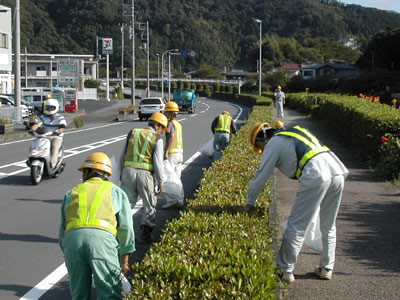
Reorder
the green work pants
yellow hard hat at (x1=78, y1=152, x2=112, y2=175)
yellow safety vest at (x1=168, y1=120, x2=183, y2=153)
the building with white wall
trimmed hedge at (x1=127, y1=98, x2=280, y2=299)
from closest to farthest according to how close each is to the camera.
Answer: trimmed hedge at (x1=127, y1=98, x2=280, y2=299), the green work pants, yellow hard hat at (x1=78, y1=152, x2=112, y2=175), yellow safety vest at (x1=168, y1=120, x2=183, y2=153), the building with white wall

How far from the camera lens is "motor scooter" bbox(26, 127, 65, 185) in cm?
1194

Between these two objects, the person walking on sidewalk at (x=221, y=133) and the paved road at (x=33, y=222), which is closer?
the paved road at (x=33, y=222)

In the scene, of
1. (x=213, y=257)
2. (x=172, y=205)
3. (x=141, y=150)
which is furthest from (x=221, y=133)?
(x=213, y=257)

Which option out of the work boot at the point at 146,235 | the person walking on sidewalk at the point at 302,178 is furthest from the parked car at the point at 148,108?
the person walking on sidewalk at the point at 302,178

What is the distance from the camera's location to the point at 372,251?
23.0ft

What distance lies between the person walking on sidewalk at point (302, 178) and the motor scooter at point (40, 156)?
7309 millimetres

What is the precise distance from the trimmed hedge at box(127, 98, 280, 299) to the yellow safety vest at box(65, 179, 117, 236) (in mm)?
426

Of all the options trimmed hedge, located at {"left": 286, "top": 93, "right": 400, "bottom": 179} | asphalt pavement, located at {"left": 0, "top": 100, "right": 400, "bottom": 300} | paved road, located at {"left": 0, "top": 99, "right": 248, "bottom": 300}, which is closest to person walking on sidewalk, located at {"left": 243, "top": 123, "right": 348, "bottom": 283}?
asphalt pavement, located at {"left": 0, "top": 100, "right": 400, "bottom": 300}

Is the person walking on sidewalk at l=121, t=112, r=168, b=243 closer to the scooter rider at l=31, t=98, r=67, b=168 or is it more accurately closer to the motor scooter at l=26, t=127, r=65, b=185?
the motor scooter at l=26, t=127, r=65, b=185

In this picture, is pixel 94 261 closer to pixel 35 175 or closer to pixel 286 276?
pixel 286 276

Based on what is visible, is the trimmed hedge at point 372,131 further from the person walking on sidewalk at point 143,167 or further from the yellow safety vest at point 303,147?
the yellow safety vest at point 303,147

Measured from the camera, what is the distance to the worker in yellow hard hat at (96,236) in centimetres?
433

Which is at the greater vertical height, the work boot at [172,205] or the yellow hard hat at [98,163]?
the yellow hard hat at [98,163]

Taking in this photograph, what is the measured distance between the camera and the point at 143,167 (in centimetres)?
723
